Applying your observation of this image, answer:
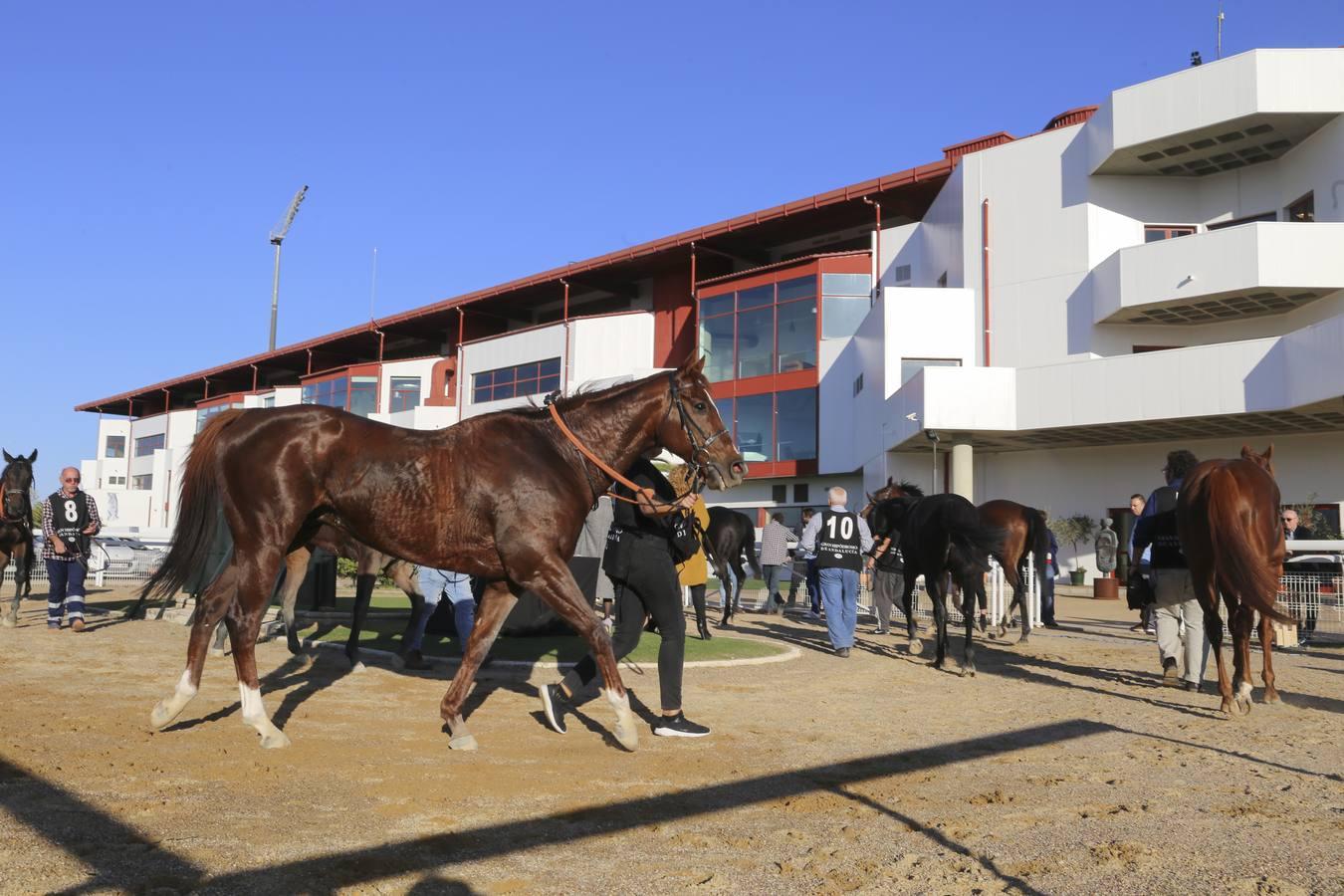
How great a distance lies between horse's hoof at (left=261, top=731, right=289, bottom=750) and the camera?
5.57 meters

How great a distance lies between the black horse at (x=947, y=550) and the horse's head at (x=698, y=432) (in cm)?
467

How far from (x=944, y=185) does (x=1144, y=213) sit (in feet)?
19.4

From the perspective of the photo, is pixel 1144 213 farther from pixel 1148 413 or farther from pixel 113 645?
pixel 113 645

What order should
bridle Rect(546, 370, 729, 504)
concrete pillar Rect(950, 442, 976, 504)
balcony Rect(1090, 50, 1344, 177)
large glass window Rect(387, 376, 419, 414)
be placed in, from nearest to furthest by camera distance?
bridle Rect(546, 370, 729, 504)
balcony Rect(1090, 50, 1344, 177)
concrete pillar Rect(950, 442, 976, 504)
large glass window Rect(387, 376, 419, 414)

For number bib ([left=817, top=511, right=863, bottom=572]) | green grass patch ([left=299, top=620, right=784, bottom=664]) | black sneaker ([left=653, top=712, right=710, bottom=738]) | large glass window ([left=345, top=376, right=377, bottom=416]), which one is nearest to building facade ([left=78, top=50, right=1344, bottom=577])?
large glass window ([left=345, top=376, right=377, bottom=416])

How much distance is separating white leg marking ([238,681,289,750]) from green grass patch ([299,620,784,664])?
13.4 feet

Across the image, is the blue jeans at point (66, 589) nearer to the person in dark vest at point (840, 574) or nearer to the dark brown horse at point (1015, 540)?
the person in dark vest at point (840, 574)

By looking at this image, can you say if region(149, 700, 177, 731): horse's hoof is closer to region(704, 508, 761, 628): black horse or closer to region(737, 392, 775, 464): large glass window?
region(704, 508, 761, 628): black horse

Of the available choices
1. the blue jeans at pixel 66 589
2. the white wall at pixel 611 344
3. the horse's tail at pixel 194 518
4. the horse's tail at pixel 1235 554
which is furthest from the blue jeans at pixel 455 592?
the white wall at pixel 611 344

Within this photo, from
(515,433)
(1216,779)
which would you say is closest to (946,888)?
(1216,779)

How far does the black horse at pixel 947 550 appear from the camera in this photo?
1012 cm

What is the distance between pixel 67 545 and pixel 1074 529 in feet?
78.0

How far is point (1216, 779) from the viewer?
5379mm

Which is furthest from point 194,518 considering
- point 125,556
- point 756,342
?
point 756,342
